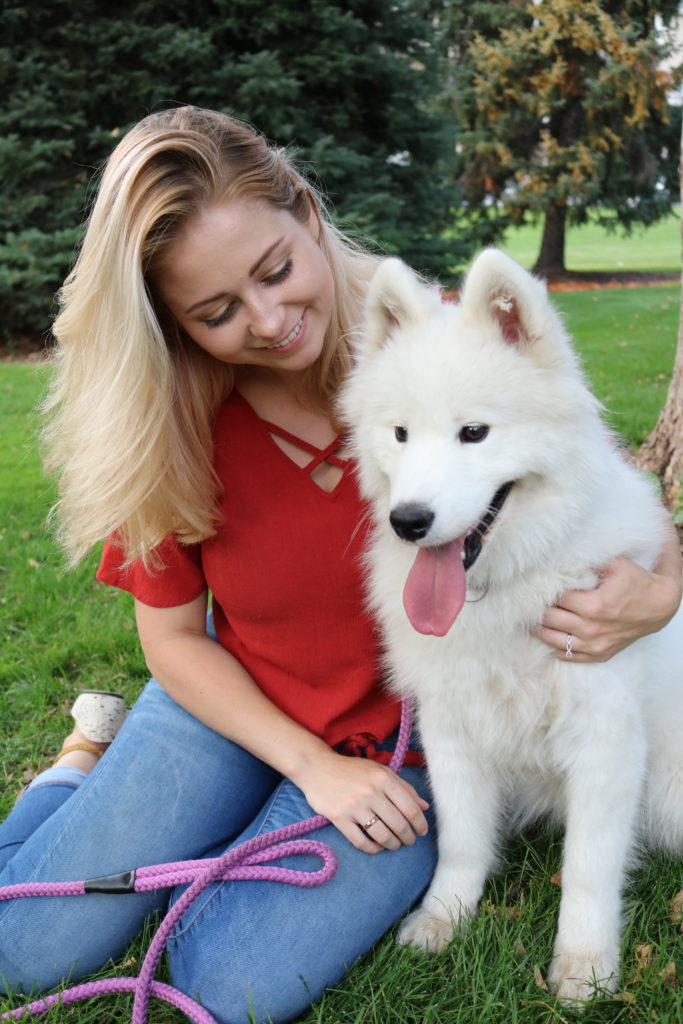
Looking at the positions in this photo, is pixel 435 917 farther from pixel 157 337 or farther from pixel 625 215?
pixel 625 215

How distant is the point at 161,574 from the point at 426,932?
1.13m

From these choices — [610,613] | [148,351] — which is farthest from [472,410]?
[148,351]

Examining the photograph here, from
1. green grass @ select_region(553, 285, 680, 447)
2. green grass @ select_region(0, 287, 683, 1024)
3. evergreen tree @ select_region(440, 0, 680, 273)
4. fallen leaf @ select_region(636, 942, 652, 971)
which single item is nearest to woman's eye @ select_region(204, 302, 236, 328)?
green grass @ select_region(0, 287, 683, 1024)

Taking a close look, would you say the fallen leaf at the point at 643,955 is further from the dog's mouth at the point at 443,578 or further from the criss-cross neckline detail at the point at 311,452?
the criss-cross neckline detail at the point at 311,452

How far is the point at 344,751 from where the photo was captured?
2.40m

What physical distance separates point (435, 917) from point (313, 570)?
2.96 ft

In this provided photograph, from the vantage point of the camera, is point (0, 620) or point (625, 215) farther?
point (625, 215)

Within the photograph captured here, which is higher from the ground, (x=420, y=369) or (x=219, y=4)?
(x=219, y=4)

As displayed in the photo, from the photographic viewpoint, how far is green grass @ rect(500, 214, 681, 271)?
1920cm

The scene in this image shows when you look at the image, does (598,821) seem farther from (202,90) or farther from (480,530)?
(202,90)

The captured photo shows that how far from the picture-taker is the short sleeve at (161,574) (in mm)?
2391

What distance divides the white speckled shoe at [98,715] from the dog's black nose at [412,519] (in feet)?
4.81

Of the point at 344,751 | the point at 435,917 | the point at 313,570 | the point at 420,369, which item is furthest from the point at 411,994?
the point at 420,369

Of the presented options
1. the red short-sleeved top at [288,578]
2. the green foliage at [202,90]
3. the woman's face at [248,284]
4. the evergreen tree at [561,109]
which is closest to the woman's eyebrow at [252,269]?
the woman's face at [248,284]
